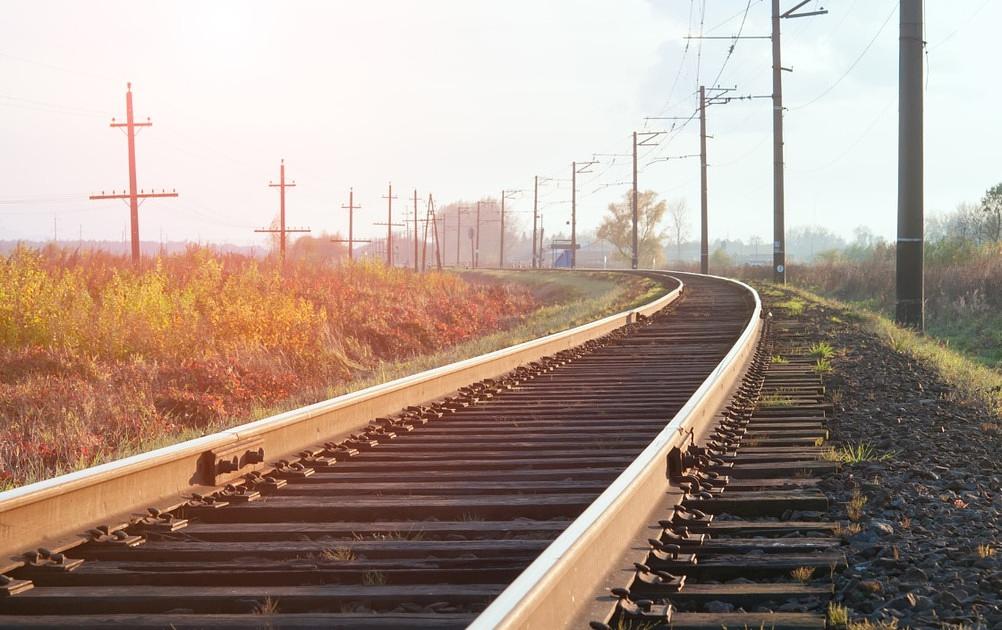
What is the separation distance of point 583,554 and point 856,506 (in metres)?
2.17

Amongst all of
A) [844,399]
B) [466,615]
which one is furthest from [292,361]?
[466,615]

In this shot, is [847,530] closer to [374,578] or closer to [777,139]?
[374,578]

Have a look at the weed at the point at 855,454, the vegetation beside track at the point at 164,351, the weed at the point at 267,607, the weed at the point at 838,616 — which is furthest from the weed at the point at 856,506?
the vegetation beside track at the point at 164,351

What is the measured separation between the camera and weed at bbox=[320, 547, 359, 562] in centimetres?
436

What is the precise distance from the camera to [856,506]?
5.28m

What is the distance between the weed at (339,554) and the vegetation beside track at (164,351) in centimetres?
365

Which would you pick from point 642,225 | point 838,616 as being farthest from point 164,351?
point 642,225

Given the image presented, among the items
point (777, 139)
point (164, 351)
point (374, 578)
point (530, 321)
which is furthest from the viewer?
point (777, 139)

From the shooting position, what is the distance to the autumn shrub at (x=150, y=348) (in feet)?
36.5

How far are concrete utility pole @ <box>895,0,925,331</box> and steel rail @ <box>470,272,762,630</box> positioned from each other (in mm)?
13942

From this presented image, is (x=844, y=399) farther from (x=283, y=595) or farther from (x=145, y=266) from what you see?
(x=145, y=266)

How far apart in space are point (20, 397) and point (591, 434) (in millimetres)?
7331

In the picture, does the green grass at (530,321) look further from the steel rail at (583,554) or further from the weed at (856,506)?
the weed at (856,506)

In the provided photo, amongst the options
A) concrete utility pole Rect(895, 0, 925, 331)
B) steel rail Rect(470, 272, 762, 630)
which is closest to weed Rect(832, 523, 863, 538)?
steel rail Rect(470, 272, 762, 630)
